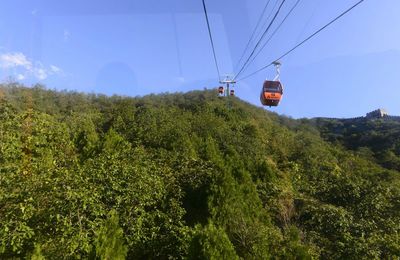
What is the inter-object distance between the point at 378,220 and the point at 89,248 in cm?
1559

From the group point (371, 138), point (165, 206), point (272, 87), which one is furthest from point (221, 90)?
point (371, 138)

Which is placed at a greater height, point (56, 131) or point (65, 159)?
point (56, 131)

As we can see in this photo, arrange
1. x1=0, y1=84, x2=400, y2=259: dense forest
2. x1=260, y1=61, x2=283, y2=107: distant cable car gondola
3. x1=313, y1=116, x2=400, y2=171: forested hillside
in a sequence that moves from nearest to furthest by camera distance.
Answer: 1. x1=0, y1=84, x2=400, y2=259: dense forest
2. x1=260, y1=61, x2=283, y2=107: distant cable car gondola
3. x1=313, y1=116, x2=400, y2=171: forested hillside

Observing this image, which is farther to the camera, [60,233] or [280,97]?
[280,97]

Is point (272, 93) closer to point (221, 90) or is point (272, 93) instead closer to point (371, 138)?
point (221, 90)

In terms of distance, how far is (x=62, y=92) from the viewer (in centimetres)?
8112

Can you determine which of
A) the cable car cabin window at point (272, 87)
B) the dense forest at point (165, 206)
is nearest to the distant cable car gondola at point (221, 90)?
the dense forest at point (165, 206)

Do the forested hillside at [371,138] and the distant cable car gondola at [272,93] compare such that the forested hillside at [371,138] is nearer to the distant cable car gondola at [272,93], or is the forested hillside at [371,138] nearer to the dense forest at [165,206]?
the dense forest at [165,206]

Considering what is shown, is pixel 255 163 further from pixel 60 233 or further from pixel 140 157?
pixel 60 233

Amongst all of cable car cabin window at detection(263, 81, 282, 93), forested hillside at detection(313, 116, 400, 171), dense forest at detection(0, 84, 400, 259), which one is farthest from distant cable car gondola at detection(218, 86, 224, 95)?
forested hillside at detection(313, 116, 400, 171)

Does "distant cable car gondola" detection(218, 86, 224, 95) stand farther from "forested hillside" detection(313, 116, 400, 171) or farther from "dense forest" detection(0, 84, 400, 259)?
"forested hillside" detection(313, 116, 400, 171)

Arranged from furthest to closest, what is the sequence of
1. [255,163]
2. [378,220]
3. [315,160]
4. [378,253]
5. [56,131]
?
[315,160]
[255,163]
[378,220]
[56,131]
[378,253]

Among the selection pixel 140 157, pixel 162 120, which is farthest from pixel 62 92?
pixel 140 157

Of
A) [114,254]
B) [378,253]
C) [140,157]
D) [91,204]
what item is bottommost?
[378,253]
